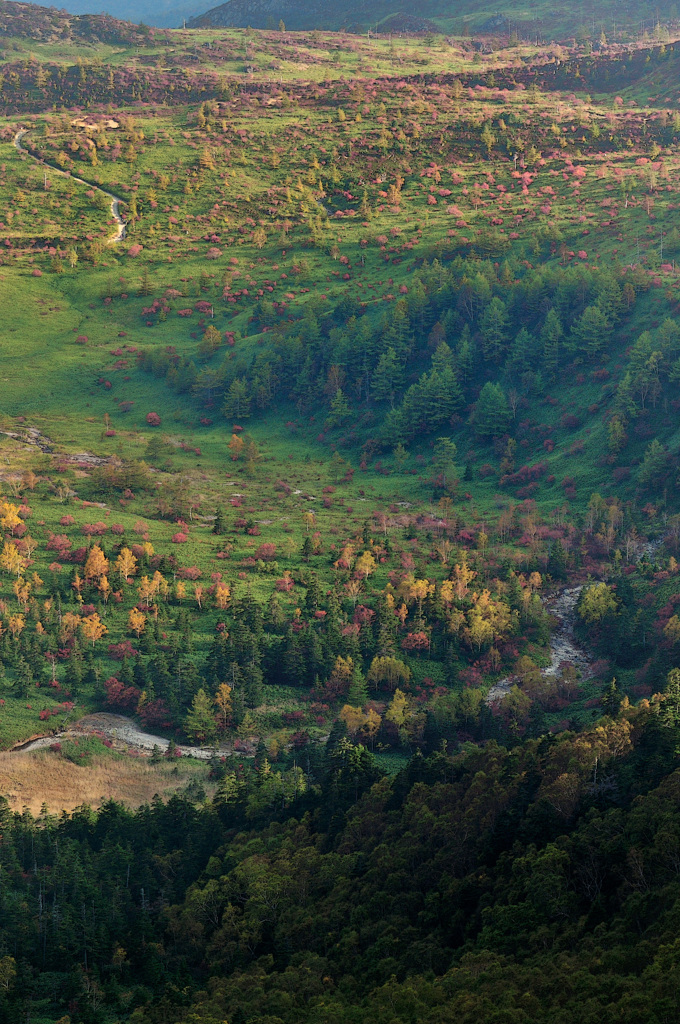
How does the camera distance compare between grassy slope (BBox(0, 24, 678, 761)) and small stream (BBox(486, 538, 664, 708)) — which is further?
grassy slope (BBox(0, 24, 678, 761))

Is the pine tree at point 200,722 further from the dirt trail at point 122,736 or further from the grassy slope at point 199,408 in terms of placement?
the grassy slope at point 199,408

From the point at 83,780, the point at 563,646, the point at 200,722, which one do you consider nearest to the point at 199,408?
the point at 563,646

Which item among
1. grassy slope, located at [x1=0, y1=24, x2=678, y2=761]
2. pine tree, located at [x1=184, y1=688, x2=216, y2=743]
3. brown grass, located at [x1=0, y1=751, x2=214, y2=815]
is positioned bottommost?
brown grass, located at [x1=0, y1=751, x2=214, y2=815]

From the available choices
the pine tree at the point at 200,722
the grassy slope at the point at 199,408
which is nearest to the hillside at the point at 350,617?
the pine tree at the point at 200,722

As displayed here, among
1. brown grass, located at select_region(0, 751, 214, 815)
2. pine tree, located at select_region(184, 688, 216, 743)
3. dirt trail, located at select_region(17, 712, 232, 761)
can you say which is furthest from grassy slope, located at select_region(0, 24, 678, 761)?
pine tree, located at select_region(184, 688, 216, 743)

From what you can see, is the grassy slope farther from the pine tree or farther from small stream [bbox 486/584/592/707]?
small stream [bbox 486/584/592/707]

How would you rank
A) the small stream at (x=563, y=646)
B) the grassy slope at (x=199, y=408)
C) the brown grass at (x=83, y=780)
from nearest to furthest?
the brown grass at (x=83, y=780) → the small stream at (x=563, y=646) → the grassy slope at (x=199, y=408)
